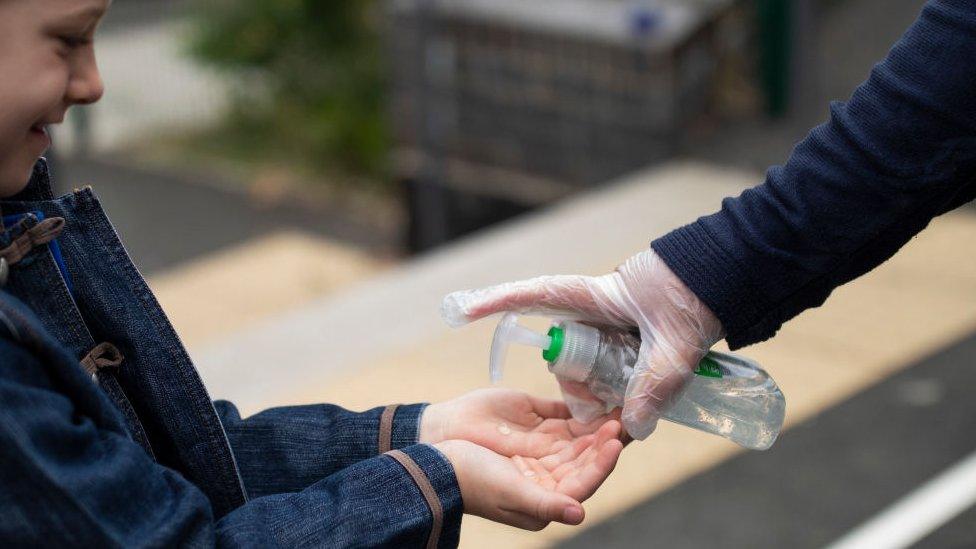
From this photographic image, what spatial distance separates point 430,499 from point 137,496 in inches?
14.2

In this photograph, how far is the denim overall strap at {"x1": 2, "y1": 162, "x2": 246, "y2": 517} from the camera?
158 centimetres

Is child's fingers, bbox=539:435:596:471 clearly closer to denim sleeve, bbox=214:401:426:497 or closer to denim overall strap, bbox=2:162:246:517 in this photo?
denim sleeve, bbox=214:401:426:497

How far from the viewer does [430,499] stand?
5.27 feet

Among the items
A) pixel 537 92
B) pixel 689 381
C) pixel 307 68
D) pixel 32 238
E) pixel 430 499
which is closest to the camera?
pixel 32 238

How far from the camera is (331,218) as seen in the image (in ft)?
28.1

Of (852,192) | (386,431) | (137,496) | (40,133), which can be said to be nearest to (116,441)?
(137,496)

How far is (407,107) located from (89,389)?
6.11 metres

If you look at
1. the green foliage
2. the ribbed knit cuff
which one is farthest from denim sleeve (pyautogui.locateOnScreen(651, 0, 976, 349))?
the green foliage

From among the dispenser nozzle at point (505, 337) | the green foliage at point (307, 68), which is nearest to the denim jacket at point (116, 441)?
the dispenser nozzle at point (505, 337)

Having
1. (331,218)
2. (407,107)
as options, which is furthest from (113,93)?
(407,107)

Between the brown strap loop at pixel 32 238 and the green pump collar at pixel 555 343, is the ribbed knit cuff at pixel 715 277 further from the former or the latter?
the brown strap loop at pixel 32 238

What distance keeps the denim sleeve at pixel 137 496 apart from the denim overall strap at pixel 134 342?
0.10 metres

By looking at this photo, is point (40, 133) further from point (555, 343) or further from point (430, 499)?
point (555, 343)

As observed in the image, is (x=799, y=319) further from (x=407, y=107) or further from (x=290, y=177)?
(x=290, y=177)
